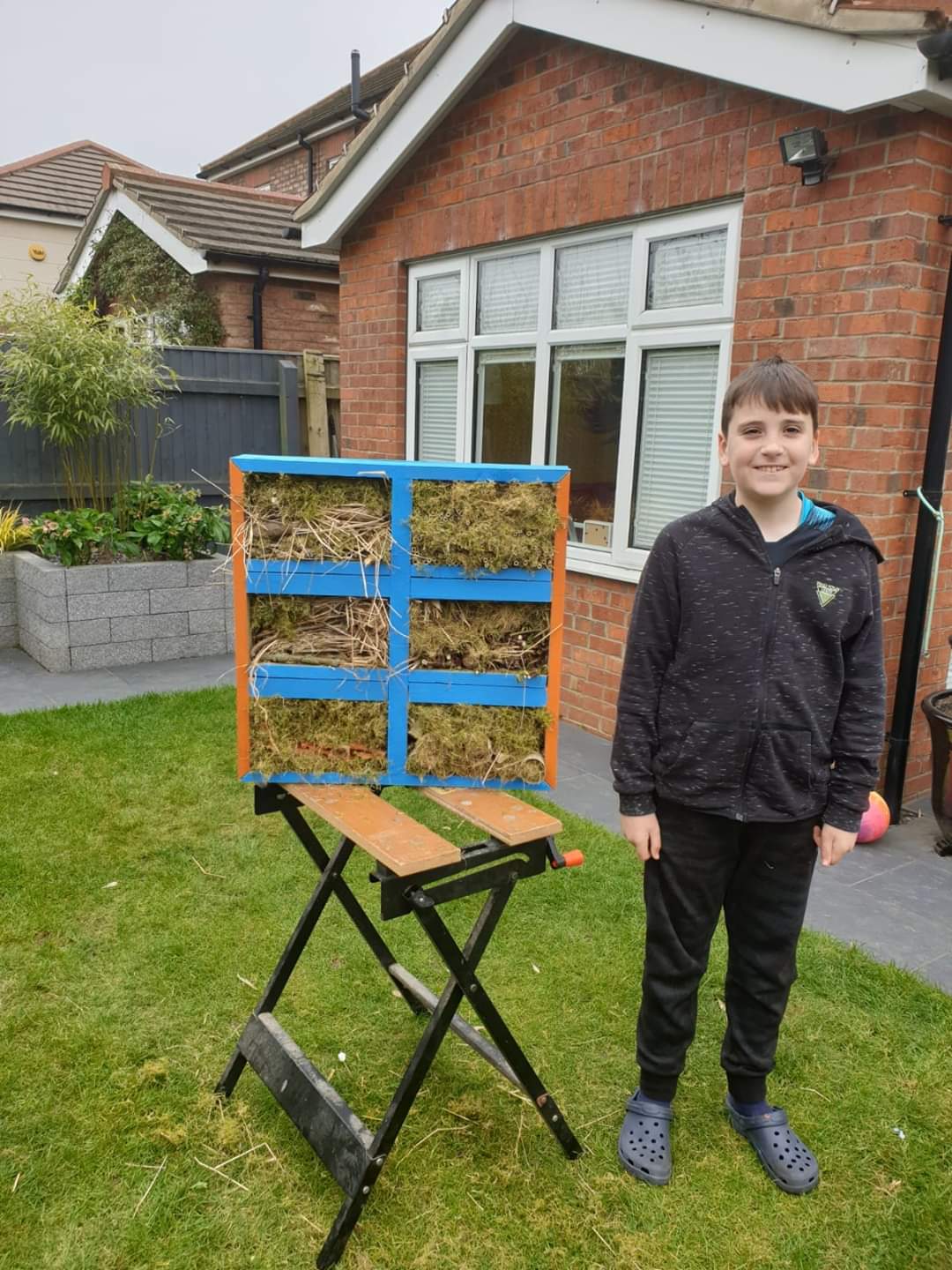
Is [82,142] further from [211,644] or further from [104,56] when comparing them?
[211,644]

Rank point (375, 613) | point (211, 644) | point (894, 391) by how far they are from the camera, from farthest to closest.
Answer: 1. point (211, 644)
2. point (894, 391)
3. point (375, 613)

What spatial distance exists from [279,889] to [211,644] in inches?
149

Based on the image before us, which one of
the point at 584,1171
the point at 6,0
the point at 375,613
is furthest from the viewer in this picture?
the point at 6,0

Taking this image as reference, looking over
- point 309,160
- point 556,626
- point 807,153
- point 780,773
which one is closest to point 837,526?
point 780,773

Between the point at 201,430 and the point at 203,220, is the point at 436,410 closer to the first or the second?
the point at 201,430

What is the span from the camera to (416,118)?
5988 millimetres

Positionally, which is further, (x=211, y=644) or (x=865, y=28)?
(x=211, y=644)

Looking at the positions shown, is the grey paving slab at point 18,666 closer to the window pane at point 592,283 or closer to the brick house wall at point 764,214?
the brick house wall at point 764,214

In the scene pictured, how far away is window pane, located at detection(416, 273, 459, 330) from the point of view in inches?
253

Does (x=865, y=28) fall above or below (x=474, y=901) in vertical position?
above

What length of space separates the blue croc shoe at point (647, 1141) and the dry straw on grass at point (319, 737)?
1137 mm

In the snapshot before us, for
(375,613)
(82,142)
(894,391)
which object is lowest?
(375,613)

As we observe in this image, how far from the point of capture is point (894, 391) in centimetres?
400

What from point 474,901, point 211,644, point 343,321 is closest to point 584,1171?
point 474,901
